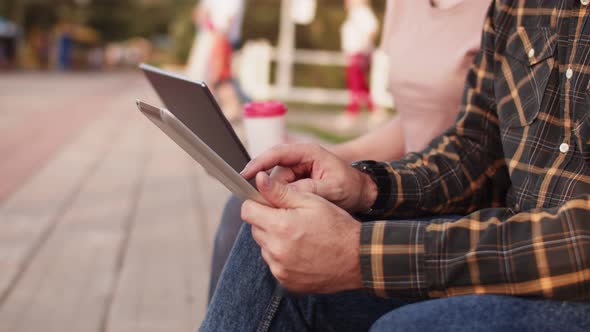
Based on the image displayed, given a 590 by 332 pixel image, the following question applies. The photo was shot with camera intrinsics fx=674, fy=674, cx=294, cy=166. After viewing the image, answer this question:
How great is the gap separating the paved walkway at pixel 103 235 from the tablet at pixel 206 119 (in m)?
0.87

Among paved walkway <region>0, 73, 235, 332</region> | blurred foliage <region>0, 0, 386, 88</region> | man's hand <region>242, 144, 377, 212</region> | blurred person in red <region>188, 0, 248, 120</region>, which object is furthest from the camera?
blurred foliage <region>0, 0, 386, 88</region>

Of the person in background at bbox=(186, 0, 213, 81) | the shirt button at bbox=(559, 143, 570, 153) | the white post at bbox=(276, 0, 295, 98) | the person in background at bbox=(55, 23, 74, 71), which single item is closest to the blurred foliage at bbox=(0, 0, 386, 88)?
the white post at bbox=(276, 0, 295, 98)

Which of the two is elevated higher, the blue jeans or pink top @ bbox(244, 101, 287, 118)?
pink top @ bbox(244, 101, 287, 118)

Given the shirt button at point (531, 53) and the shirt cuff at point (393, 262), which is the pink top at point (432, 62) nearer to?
the shirt button at point (531, 53)

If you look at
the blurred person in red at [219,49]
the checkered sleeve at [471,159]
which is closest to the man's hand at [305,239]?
the checkered sleeve at [471,159]

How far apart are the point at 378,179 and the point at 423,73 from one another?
1.17 feet

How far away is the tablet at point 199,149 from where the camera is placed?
811mm

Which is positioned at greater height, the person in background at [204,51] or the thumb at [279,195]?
the thumb at [279,195]

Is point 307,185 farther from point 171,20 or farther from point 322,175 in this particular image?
point 171,20

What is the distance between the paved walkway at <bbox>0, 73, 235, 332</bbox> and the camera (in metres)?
1.99

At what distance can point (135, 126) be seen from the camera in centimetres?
641

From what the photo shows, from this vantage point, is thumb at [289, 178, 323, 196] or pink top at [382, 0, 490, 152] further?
pink top at [382, 0, 490, 152]

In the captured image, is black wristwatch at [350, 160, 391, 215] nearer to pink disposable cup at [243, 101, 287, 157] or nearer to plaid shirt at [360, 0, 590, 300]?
plaid shirt at [360, 0, 590, 300]

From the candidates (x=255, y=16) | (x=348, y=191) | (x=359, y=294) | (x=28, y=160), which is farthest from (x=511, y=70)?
(x=255, y=16)
